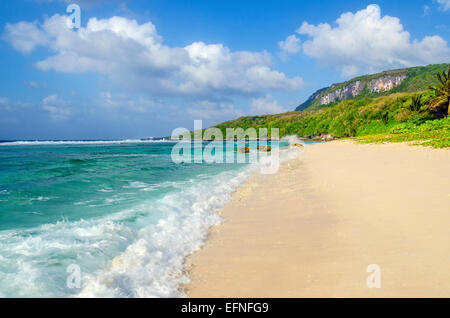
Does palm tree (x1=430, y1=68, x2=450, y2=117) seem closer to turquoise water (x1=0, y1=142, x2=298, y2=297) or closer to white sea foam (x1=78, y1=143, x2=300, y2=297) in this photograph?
turquoise water (x1=0, y1=142, x2=298, y2=297)

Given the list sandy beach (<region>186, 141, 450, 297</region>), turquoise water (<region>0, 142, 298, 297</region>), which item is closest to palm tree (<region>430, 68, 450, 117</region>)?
sandy beach (<region>186, 141, 450, 297</region>)

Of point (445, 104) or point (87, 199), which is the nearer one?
point (87, 199)

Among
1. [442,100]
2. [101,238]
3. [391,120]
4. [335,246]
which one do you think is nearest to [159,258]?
[101,238]

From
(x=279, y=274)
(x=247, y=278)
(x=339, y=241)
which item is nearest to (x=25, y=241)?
(x=247, y=278)

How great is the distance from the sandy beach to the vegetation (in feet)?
38.5

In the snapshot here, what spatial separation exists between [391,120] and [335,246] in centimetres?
6726

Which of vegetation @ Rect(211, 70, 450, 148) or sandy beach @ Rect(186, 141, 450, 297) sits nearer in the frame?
sandy beach @ Rect(186, 141, 450, 297)

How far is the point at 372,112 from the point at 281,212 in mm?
86158

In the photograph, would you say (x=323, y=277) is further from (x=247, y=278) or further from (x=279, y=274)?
(x=247, y=278)

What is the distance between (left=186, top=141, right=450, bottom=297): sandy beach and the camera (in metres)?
2.93

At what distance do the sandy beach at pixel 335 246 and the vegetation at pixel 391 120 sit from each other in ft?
38.5

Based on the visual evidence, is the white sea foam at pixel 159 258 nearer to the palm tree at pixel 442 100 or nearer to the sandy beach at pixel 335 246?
the sandy beach at pixel 335 246
